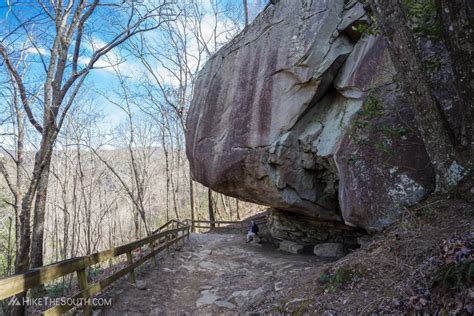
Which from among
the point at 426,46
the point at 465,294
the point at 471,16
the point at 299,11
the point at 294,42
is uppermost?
the point at 299,11

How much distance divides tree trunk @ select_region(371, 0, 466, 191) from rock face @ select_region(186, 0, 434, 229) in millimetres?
1301

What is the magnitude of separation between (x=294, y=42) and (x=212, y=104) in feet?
12.3

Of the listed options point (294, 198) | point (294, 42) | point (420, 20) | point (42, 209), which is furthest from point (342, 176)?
point (42, 209)

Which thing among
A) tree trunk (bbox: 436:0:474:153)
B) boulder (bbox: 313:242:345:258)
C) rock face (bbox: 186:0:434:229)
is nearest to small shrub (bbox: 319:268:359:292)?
rock face (bbox: 186:0:434:229)

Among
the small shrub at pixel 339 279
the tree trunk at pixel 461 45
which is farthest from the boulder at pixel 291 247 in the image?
the tree trunk at pixel 461 45

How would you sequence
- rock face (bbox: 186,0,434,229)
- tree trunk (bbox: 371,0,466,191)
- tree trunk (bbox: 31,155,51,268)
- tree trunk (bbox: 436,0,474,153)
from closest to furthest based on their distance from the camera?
tree trunk (bbox: 436,0,474,153), tree trunk (bbox: 371,0,466,191), rock face (bbox: 186,0,434,229), tree trunk (bbox: 31,155,51,268)

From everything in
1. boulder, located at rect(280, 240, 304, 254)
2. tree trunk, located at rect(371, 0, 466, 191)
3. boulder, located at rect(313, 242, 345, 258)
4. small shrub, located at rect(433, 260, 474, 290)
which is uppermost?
tree trunk, located at rect(371, 0, 466, 191)

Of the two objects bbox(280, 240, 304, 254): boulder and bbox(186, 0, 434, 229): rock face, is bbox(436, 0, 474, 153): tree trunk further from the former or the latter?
bbox(280, 240, 304, 254): boulder

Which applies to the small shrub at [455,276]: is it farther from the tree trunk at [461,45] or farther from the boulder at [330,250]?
the boulder at [330,250]

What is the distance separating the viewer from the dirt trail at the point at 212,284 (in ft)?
15.0

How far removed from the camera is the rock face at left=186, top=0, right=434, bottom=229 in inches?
205

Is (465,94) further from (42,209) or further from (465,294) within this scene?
(42,209)

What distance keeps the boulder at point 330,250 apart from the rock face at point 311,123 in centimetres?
100

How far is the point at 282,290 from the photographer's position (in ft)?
15.4
